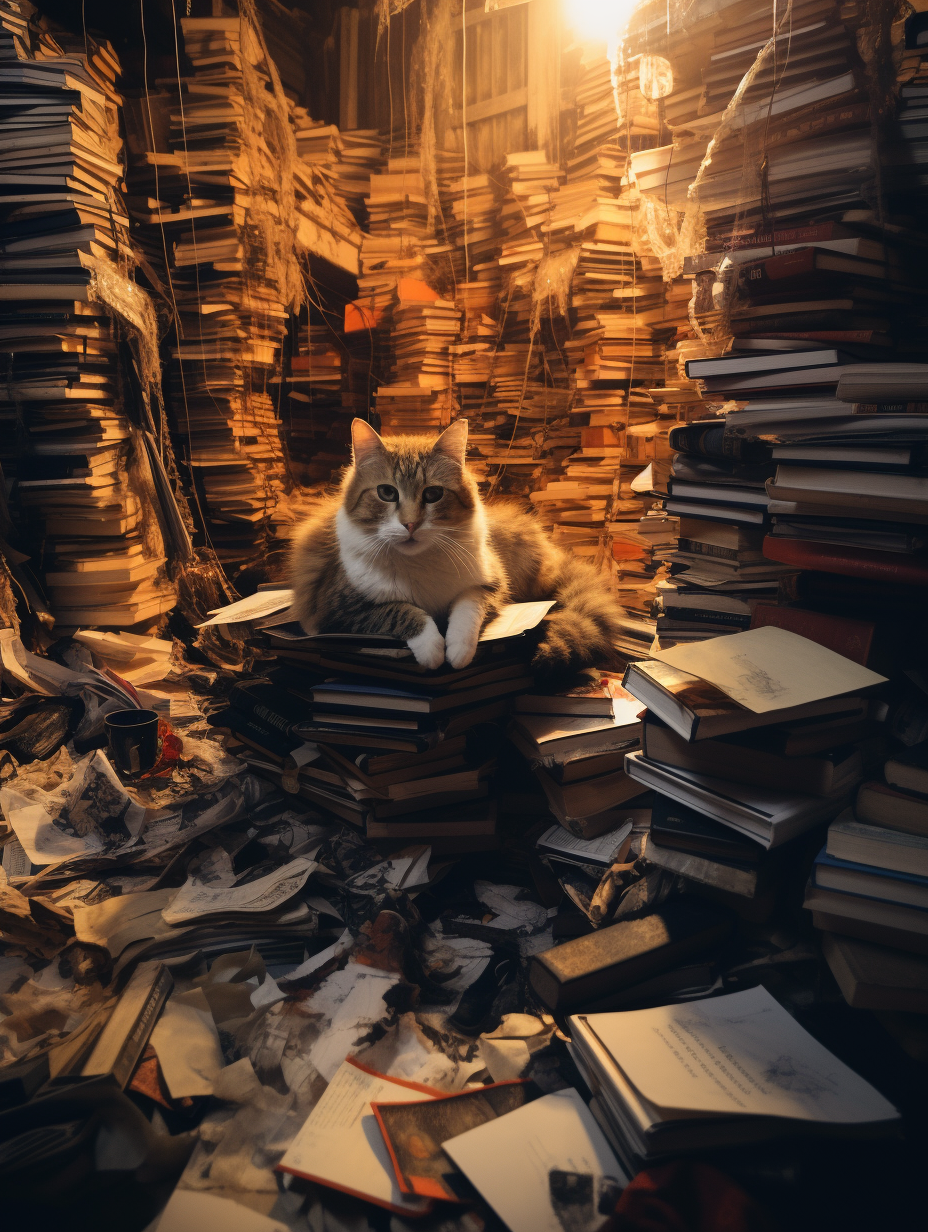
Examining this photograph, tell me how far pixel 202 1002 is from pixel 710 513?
5.10 ft

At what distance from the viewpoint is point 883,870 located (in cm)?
107

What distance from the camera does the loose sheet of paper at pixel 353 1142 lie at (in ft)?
3.15

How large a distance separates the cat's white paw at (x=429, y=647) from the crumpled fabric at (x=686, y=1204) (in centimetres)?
101

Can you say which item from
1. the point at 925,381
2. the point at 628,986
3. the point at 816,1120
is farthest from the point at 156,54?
the point at 816,1120

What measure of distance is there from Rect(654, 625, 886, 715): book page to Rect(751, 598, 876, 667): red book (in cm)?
8

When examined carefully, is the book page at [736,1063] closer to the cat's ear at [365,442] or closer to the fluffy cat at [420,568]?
the fluffy cat at [420,568]

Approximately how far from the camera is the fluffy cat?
1.73m

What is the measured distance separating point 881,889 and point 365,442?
1459 mm

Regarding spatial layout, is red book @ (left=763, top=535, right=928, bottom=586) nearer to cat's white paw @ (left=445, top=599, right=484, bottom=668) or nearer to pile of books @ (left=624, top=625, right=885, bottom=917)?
pile of books @ (left=624, top=625, right=885, bottom=917)

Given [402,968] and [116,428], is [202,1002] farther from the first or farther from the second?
[116,428]

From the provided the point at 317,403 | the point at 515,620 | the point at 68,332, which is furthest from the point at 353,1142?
the point at 317,403

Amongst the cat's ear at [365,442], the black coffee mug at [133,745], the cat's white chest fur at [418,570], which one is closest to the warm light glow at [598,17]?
the cat's ear at [365,442]

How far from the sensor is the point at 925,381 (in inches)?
51.6

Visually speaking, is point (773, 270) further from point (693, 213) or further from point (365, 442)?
point (365, 442)
